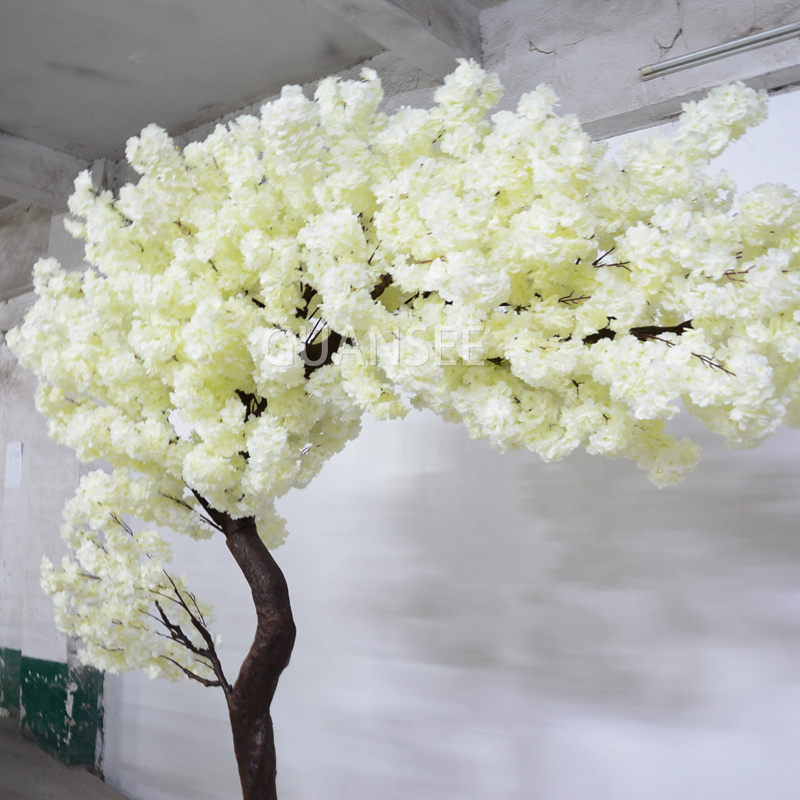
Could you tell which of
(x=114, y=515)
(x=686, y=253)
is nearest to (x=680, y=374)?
(x=686, y=253)

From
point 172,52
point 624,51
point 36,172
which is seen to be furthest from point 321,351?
point 36,172

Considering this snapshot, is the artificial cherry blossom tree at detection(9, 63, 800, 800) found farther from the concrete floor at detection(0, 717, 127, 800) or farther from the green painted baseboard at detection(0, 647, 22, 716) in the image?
the green painted baseboard at detection(0, 647, 22, 716)

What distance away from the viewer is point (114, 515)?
173 centimetres

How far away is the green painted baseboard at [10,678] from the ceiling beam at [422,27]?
12.5 ft

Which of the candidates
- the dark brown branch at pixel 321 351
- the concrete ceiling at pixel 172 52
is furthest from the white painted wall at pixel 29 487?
the dark brown branch at pixel 321 351

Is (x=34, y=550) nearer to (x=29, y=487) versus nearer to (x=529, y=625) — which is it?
(x=29, y=487)

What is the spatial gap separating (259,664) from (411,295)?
2.88 ft

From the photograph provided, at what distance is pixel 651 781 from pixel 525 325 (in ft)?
5.72

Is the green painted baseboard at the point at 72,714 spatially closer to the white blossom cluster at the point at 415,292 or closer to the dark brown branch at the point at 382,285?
the white blossom cluster at the point at 415,292

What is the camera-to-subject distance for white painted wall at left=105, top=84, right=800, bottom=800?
7.34ft

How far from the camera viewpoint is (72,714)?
151 inches

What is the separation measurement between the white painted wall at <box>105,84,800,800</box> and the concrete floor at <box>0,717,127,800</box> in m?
0.43

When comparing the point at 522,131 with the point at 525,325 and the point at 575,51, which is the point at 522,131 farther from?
the point at 575,51

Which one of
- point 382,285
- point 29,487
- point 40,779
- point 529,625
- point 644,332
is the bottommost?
point 40,779
